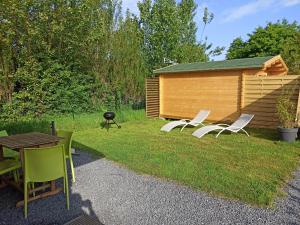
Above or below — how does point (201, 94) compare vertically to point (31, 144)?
above

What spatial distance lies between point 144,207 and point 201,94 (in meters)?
8.08

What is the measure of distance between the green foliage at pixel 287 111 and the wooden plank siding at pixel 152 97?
20.6 feet

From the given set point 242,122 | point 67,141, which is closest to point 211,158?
point 242,122

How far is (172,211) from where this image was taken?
337 cm

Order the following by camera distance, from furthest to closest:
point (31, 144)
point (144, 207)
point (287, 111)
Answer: point (287, 111)
point (31, 144)
point (144, 207)

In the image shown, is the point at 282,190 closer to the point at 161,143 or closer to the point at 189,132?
the point at 161,143

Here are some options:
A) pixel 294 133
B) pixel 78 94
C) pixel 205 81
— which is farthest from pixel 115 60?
pixel 294 133

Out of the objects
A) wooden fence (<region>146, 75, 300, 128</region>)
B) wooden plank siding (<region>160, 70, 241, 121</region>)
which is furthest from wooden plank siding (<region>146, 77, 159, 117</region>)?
wooden fence (<region>146, 75, 300, 128</region>)

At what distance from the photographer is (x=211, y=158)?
574cm

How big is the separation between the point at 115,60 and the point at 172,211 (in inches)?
432

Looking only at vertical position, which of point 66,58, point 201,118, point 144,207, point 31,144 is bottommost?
point 144,207

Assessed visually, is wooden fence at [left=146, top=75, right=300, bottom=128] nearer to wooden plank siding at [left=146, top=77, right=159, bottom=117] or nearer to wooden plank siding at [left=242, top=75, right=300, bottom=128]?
wooden plank siding at [left=242, top=75, right=300, bottom=128]

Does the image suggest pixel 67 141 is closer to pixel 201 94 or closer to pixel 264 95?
Result: pixel 264 95

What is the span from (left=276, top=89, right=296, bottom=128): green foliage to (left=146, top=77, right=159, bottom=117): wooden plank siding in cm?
627
